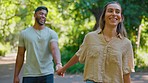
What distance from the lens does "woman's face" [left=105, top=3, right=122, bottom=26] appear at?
291cm

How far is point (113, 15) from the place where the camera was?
2.91 meters

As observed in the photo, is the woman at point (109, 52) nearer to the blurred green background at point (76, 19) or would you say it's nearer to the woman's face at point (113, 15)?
the woman's face at point (113, 15)

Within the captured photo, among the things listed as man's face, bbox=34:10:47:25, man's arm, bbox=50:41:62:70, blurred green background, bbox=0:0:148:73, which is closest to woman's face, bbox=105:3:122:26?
man's arm, bbox=50:41:62:70

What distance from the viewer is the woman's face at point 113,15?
114 inches

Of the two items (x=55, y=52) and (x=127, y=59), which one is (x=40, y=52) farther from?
(x=127, y=59)

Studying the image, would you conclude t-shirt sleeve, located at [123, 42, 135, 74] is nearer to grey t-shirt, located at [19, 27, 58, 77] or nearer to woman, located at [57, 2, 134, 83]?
woman, located at [57, 2, 134, 83]

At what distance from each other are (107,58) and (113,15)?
1.29 feet

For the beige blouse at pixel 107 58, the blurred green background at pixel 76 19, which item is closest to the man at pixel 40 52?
the beige blouse at pixel 107 58

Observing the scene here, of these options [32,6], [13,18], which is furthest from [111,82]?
[13,18]

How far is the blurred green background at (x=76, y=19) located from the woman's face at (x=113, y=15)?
32.6 ft

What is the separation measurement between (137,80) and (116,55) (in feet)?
31.0

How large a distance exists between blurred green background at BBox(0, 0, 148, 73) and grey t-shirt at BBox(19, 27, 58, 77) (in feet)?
29.5

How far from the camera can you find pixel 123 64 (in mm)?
2908

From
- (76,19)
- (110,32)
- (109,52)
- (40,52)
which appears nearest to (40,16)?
(40,52)
